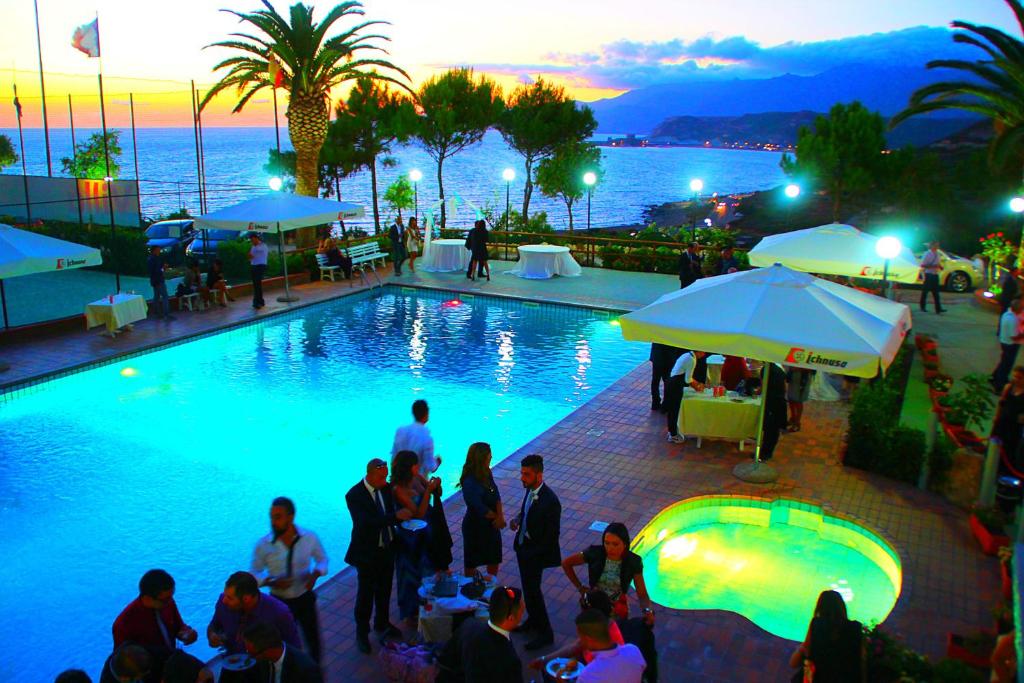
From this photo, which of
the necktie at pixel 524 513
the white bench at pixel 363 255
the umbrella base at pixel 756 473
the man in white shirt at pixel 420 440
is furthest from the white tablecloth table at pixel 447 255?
the necktie at pixel 524 513

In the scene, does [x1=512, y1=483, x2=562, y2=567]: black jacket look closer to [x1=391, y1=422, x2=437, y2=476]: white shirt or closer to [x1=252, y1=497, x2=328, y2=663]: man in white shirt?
[x1=252, y1=497, x2=328, y2=663]: man in white shirt

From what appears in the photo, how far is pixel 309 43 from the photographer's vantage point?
21531 millimetres

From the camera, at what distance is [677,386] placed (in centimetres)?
945

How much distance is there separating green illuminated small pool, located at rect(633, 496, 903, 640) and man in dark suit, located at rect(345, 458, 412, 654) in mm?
2443

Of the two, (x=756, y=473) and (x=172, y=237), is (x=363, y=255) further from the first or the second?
(x=756, y=473)

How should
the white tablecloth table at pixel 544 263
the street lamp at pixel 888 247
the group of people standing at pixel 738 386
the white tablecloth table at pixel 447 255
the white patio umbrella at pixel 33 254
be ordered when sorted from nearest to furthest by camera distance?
the group of people standing at pixel 738 386 → the street lamp at pixel 888 247 → the white patio umbrella at pixel 33 254 → the white tablecloth table at pixel 544 263 → the white tablecloth table at pixel 447 255

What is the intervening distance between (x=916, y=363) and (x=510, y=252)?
13.7 m

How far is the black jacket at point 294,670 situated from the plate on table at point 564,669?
127 centimetres

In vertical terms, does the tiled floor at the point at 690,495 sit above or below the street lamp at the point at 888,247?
below

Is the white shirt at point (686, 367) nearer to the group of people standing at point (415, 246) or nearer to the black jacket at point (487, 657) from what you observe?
the black jacket at point (487, 657)

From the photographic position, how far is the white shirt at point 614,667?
155 inches

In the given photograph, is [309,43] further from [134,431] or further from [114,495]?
[114,495]

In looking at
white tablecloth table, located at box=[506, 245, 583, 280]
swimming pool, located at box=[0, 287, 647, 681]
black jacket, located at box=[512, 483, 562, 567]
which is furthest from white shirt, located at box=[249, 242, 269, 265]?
black jacket, located at box=[512, 483, 562, 567]

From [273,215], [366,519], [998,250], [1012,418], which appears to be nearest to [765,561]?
[1012,418]
